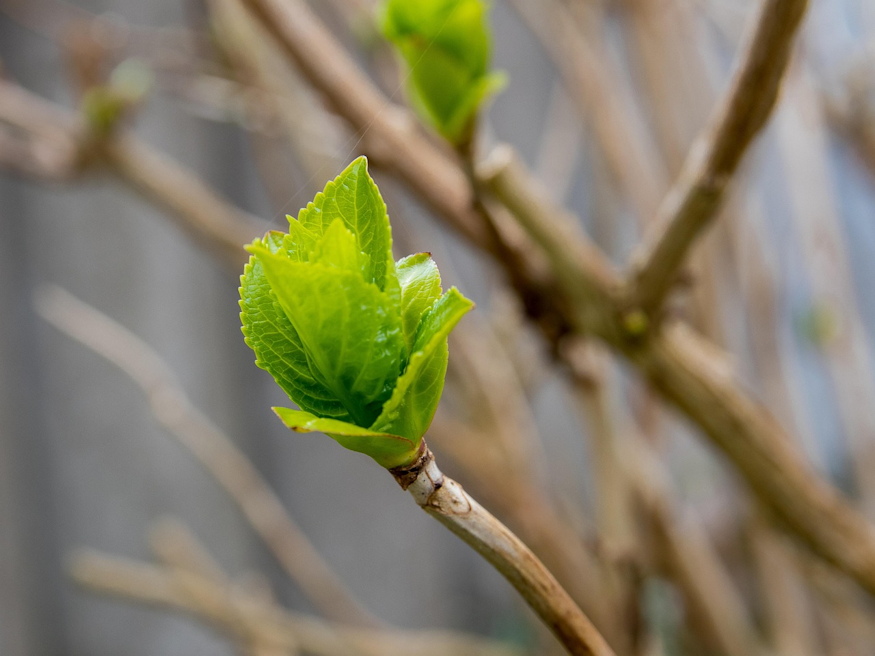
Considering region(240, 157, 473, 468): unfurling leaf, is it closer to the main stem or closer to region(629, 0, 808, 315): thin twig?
the main stem

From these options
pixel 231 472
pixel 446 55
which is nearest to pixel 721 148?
pixel 446 55

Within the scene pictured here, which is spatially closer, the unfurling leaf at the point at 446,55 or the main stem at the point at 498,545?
the main stem at the point at 498,545

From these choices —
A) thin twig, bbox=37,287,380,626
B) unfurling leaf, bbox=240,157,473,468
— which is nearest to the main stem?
unfurling leaf, bbox=240,157,473,468

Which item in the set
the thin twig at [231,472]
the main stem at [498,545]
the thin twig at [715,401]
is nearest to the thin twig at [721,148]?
the thin twig at [715,401]

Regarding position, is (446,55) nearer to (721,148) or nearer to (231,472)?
(721,148)

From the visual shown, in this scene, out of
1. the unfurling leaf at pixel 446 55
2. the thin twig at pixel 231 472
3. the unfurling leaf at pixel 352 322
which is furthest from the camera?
the thin twig at pixel 231 472

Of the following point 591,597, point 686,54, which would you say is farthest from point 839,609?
point 686,54

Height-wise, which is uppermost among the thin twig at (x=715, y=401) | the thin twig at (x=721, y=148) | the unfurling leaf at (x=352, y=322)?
the unfurling leaf at (x=352, y=322)

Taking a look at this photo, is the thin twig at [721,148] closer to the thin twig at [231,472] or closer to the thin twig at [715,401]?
the thin twig at [715,401]
